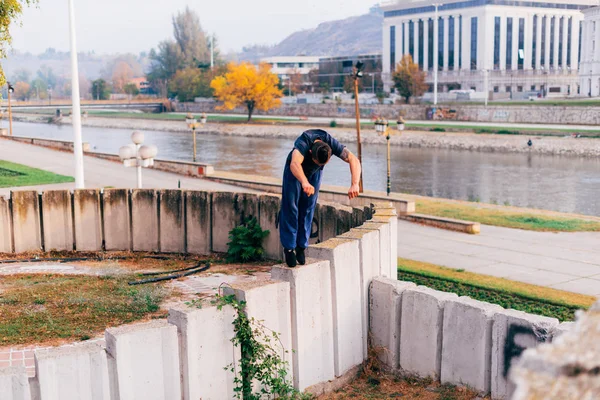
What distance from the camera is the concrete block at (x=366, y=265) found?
8430 millimetres

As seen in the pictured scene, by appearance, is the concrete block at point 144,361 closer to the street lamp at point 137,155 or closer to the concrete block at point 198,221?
the concrete block at point 198,221

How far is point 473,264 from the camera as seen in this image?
48.5 feet

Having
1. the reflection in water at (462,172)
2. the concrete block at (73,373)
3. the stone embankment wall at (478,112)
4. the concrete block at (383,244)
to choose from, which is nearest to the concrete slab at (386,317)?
the concrete block at (383,244)

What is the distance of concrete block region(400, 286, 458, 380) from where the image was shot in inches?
304

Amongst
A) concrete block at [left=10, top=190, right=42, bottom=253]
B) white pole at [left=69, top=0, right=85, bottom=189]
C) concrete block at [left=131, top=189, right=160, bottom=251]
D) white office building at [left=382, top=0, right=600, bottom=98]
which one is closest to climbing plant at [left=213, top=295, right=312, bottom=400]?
concrete block at [left=131, top=189, right=160, bottom=251]

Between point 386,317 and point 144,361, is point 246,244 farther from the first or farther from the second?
point 144,361

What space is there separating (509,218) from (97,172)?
17.8 meters

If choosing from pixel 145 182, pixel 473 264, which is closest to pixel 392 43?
pixel 145 182

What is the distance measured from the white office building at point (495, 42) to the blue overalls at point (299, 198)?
358 ft

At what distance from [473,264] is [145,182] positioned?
54.1 ft

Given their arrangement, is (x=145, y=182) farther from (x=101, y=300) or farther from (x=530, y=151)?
(x=530, y=151)

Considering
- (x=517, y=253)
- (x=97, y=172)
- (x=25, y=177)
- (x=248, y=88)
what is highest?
(x=248, y=88)

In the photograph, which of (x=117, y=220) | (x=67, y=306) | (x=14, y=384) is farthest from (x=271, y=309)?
(x=117, y=220)

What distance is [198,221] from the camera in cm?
1423
